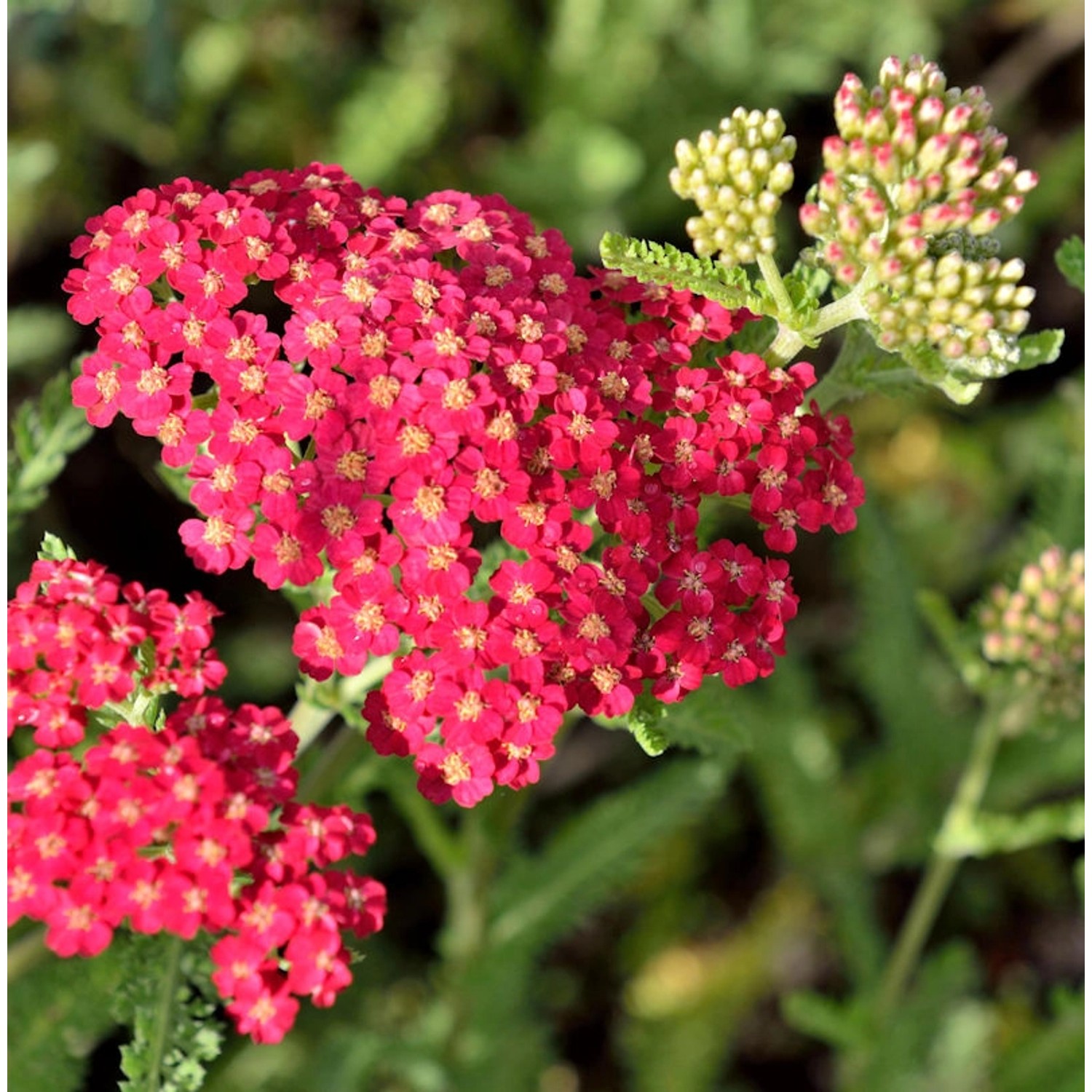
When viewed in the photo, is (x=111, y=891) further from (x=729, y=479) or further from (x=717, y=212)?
(x=717, y=212)

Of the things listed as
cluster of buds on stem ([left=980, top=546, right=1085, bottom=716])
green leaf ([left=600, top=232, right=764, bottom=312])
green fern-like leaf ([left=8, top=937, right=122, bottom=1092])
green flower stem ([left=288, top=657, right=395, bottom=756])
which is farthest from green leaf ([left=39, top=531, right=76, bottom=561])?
cluster of buds on stem ([left=980, top=546, right=1085, bottom=716])

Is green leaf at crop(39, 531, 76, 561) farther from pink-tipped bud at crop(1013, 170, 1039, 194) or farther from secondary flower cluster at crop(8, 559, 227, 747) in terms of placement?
pink-tipped bud at crop(1013, 170, 1039, 194)

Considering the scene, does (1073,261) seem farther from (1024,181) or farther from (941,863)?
(941,863)

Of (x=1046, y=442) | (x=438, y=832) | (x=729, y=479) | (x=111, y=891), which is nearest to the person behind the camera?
(x=111, y=891)

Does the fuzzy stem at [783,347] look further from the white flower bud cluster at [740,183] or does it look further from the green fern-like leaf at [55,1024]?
the green fern-like leaf at [55,1024]

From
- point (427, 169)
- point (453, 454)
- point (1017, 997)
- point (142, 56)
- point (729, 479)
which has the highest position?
point (142, 56)

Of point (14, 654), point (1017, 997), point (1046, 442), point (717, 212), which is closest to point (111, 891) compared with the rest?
point (14, 654)
